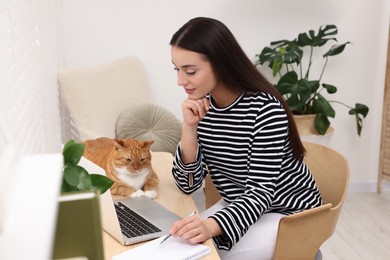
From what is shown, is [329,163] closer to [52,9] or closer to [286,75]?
[286,75]

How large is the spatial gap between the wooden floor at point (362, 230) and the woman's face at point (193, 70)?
1.67 meters

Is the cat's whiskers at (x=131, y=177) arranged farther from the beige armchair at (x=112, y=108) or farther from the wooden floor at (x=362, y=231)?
the wooden floor at (x=362, y=231)

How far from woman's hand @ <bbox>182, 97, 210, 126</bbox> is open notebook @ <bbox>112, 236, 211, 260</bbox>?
0.48 metres

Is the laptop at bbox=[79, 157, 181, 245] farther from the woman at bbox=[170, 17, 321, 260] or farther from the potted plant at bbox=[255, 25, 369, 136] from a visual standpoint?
the potted plant at bbox=[255, 25, 369, 136]

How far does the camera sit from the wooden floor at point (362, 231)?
10.0 feet

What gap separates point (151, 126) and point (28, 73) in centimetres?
147

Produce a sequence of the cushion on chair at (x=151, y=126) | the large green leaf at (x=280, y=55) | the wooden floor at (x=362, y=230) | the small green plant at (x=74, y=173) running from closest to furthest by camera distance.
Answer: the small green plant at (x=74, y=173)
the wooden floor at (x=362, y=230)
the cushion on chair at (x=151, y=126)
the large green leaf at (x=280, y=55)

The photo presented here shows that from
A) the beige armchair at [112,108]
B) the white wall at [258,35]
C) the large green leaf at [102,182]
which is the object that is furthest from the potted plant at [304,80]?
the large green leaf at [102,182]

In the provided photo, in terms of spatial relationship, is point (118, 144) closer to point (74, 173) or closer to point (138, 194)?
point (138, 194)

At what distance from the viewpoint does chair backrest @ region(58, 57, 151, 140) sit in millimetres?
3244

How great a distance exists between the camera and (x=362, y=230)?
11.0 feet

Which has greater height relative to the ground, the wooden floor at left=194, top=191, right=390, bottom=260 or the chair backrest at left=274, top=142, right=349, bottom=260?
the chair backrest at left=274, top=142, right=349, bottom=260

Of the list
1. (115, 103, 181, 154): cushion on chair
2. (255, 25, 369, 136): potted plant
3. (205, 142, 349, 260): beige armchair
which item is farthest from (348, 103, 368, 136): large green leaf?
(205, 142, 349, 260): beige armchair

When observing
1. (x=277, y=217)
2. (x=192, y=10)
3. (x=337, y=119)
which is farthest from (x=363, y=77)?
(x=277, y=217)
